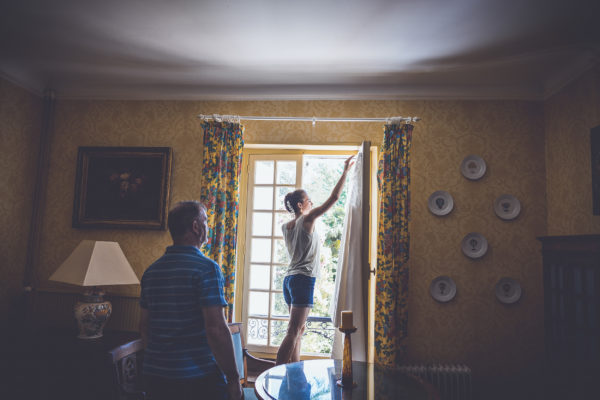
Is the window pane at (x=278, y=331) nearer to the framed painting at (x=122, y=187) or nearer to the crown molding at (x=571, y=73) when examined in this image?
the framed painting at (x=122, y=187)

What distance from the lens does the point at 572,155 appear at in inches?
113

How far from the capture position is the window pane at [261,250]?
3.44 metres

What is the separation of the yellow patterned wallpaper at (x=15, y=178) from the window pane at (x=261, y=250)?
7.04 ft

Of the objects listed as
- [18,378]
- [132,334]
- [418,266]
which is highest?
[418,266]

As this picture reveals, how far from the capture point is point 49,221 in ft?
11.4

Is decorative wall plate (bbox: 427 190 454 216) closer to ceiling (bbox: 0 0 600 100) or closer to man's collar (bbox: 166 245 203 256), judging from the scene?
ceiling (bbox: 0 0 600 100)

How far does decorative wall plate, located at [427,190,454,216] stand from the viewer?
3.21 m

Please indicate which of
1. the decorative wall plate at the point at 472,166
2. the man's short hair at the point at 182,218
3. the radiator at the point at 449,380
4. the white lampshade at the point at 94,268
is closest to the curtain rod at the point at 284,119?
the decorative wall plate at the point at 472,166

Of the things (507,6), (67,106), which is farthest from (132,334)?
(507,6)

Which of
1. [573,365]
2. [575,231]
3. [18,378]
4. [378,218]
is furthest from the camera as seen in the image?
[378,218]

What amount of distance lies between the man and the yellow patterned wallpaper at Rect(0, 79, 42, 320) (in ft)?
8.57

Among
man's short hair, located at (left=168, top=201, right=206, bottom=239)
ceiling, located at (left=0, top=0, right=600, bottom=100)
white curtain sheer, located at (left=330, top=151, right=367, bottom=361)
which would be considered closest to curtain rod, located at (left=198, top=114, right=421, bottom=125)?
ceiling, located at (left=0, top=0, right=600, bottom=100)

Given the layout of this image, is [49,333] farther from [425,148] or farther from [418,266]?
[425,148]

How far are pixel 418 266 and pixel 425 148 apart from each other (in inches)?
41.9
